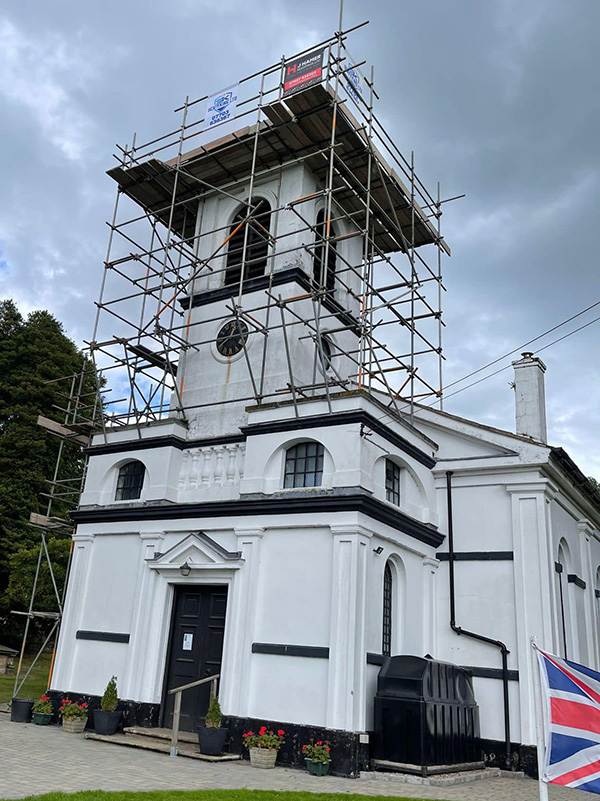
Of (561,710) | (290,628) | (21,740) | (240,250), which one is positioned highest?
(240,250)

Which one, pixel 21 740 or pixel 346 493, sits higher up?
pixel 346 493

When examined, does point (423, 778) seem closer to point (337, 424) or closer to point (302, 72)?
point (337, 424)

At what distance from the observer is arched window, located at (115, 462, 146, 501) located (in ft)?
55.9

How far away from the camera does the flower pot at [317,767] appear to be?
11930 mm

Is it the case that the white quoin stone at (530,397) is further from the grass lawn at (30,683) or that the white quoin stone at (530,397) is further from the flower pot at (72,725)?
the grass lawn at (30,683)

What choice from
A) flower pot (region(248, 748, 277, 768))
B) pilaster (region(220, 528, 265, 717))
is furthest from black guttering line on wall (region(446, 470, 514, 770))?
flower pot (region(248, 748, 277, 768))

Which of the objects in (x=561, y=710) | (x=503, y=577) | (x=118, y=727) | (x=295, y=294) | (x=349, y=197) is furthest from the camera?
(x=349, y=197)

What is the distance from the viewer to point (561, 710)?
638 cm

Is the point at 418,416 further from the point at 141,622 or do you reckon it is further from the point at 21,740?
the point at 21,740

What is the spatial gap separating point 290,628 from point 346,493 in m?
2.66

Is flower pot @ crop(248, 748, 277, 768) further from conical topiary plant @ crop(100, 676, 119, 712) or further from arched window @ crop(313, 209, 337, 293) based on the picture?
arched window @ crop(313, 209, 337, 293)

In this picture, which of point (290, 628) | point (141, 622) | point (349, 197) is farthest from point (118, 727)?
point (349, 197)

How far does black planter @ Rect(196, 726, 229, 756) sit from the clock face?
8.62m

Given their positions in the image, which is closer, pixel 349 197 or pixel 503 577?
pixel 503 577
